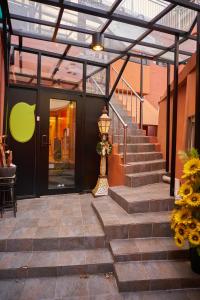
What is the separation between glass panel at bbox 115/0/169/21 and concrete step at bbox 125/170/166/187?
8.58 feet

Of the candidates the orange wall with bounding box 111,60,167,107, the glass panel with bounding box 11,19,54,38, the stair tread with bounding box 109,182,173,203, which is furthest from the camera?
the orange wall with bounding box 111,60,167,107

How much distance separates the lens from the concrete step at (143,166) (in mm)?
4592

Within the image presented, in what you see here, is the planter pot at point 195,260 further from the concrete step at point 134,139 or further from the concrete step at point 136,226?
the concrete step at point 134,139

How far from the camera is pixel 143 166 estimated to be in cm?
482

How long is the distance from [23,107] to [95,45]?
1925 mm

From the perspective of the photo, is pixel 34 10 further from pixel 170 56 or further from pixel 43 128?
pixel 170 56

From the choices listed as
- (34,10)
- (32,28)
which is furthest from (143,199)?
(32,28)

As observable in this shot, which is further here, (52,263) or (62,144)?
(62,144)

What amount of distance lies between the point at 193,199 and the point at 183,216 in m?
0.21

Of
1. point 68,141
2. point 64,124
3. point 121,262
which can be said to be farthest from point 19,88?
point 121,262

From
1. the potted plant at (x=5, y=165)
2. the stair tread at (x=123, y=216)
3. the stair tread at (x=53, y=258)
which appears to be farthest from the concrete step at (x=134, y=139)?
the stair tread at (x=53, y=258)

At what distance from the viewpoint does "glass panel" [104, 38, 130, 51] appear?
4159 mm

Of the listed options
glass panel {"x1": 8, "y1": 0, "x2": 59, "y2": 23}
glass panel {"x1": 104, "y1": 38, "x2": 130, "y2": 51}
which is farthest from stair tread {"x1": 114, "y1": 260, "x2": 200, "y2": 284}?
glass panel {"x1": 104, "y1": 38, "x2": 130, "y2": 51}

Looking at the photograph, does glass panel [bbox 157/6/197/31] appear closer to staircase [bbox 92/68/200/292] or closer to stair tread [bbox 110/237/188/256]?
staircase [bbox 92/68/200/292]
